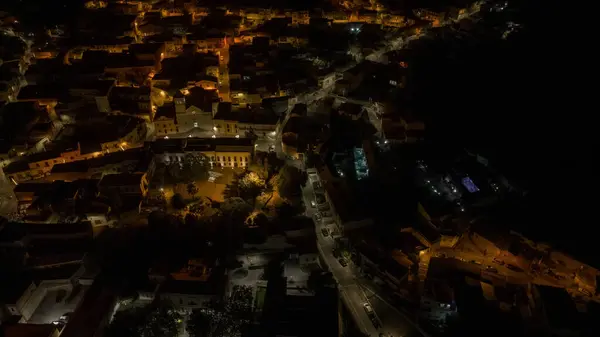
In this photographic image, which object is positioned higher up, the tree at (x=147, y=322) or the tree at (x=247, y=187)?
the tree at (x=247, y=187)

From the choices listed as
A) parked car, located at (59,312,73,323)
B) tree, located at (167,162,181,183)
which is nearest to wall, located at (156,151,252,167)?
tree, located at (167,162,181,183)

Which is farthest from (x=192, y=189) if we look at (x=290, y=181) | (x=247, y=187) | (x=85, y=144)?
(x=85, y=144)

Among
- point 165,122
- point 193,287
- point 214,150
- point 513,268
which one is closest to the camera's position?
point 193,287

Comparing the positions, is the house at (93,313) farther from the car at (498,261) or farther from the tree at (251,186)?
the car at (498,261)

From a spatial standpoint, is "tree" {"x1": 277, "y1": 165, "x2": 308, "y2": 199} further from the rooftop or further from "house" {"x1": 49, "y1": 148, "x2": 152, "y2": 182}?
"house" {"x1": 49, "y1": 148, "x2": 152, "y2": 182}

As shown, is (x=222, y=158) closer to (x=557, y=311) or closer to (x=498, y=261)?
(x=498, y=261)

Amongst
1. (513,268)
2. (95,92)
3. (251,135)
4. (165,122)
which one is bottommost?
(513,268)

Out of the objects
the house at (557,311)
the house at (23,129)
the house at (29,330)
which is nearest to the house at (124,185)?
the house at (23,129)

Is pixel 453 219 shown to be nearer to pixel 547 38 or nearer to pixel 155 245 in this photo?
pixel 155 245
